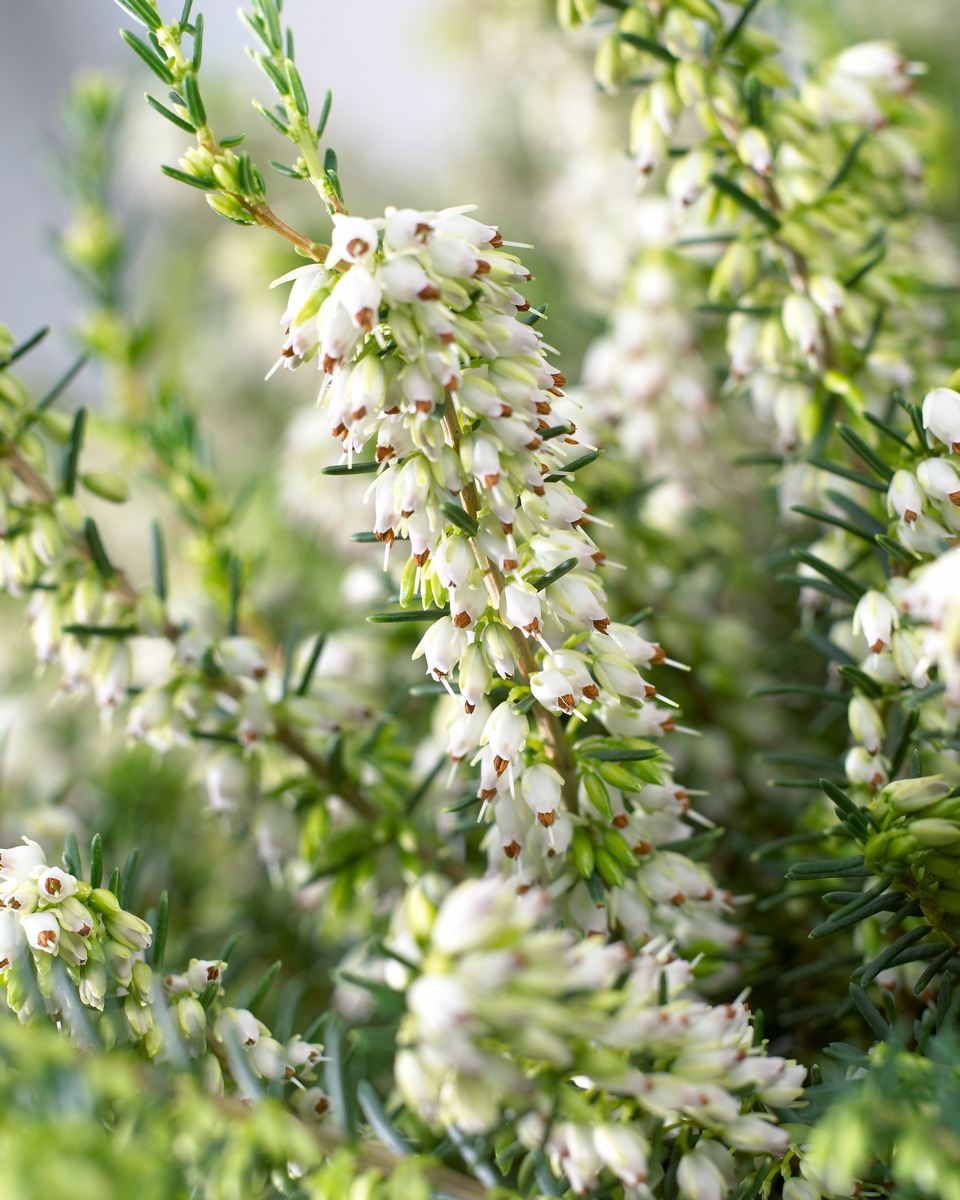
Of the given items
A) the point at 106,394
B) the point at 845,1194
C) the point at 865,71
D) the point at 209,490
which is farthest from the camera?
the point at 106,394

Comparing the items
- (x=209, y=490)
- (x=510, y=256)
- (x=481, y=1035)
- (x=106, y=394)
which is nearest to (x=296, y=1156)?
(x=481, y=1035)

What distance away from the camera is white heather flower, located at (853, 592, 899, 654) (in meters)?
0.74

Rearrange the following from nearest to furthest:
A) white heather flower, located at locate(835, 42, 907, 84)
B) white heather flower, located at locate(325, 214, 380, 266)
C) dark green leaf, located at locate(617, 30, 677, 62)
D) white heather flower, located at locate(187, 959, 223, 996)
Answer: white heather flower, located at locate(325, 214, 380, 266), white heather flower, located at locate(187, 959, 223, 996), dark green leaf, located at locate(617, 30, 677, 62), white heather flower, located at locate(835, 42, 907, 84)

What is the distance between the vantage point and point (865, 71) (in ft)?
3.51

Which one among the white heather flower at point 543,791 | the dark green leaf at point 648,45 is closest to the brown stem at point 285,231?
the white heather flower at point 543,791

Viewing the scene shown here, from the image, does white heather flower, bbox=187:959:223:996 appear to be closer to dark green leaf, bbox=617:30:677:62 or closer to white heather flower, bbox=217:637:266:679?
white heather flower, bbox=217:637:266:679

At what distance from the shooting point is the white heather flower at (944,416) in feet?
2.27

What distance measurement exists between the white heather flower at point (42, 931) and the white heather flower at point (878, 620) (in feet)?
1.82

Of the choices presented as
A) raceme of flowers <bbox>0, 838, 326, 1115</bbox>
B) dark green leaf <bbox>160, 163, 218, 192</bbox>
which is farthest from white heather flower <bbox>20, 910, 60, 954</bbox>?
dark green leaf <bbox>160, 163, 218, 192</bbox>

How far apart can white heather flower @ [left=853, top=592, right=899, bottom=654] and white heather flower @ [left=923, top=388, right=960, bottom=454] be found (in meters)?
0.11

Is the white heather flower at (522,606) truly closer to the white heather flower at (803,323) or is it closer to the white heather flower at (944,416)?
the white heather flower at (944,416)

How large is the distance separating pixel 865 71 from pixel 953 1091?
0.97 metres

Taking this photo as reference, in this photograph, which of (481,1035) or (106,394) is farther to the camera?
(106,394)

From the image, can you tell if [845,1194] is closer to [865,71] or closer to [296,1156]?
[296,1156]
